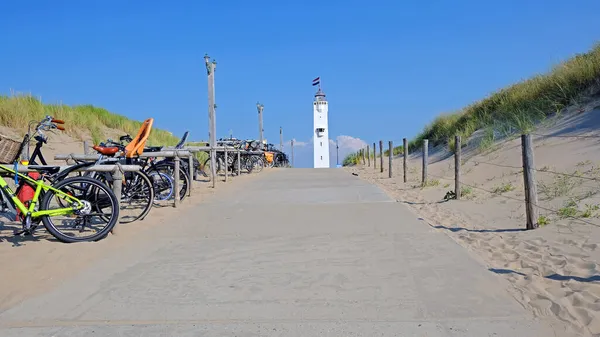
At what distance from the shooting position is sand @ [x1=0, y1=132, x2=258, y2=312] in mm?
4816

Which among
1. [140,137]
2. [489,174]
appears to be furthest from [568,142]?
[140,137]

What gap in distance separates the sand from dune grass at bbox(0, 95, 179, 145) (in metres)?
10.9

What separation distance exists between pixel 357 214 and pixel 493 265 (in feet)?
12.2

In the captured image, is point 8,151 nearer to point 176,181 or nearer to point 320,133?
point 176,181

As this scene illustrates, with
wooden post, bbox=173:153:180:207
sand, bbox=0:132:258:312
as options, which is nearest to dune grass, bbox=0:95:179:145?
wooden post, bbox=173:153:180:207

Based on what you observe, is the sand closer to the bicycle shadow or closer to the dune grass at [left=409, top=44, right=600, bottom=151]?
the bicycle shadow

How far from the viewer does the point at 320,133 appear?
59.9 meters

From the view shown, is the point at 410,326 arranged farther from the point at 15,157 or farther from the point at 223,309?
the point at 15,157

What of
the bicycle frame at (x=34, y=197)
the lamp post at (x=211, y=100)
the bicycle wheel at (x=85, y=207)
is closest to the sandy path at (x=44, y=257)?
the bicycle wheel at (x=85, y=207)

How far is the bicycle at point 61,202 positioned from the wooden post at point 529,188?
5.27m

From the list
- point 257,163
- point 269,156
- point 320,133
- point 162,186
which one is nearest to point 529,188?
point 162,186

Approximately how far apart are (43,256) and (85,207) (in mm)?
894

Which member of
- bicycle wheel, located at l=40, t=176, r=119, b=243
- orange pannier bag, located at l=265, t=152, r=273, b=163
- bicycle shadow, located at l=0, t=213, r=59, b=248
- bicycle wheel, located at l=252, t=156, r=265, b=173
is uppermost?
orange pannier bag, located at l=265, t=152, r=273, b=163

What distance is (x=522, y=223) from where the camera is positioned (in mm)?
7605
